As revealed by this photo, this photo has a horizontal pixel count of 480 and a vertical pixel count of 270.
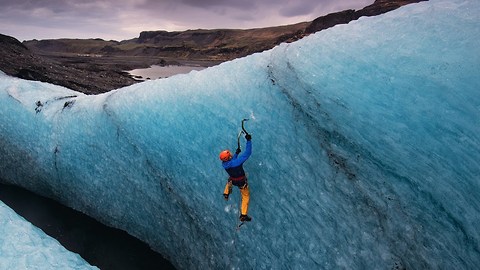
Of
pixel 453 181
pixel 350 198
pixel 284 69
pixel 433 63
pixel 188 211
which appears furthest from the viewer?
pixel 188 211

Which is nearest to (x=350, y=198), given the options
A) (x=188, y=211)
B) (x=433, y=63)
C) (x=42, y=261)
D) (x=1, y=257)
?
(x=433, y=63)

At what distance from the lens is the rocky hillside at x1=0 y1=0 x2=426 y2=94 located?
1939 centimetres

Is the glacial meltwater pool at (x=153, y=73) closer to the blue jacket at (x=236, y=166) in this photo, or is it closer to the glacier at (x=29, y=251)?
the glacier at (x=29, y=251)

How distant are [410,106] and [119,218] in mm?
6816

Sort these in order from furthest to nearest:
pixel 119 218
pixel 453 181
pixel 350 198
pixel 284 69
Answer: pixel 119 218
pixel 284 69
pixel 350 198
pixel 453 181

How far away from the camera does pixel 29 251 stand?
532 centimetres

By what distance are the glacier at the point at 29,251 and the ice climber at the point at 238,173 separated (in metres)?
2.65

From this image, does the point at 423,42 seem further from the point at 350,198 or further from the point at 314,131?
the point at 350,198

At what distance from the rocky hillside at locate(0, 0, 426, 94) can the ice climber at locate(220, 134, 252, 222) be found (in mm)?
15811

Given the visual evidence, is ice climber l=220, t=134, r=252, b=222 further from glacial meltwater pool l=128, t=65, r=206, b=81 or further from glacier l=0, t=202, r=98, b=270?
glacial meltwater pool l=128, t=65, r=206, b=81

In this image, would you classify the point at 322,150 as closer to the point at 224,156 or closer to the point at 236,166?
the point at 236,166

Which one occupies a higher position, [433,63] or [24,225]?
[433,63]

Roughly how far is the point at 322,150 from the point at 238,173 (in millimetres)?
1392

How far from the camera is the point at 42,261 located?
5117 millimetres
